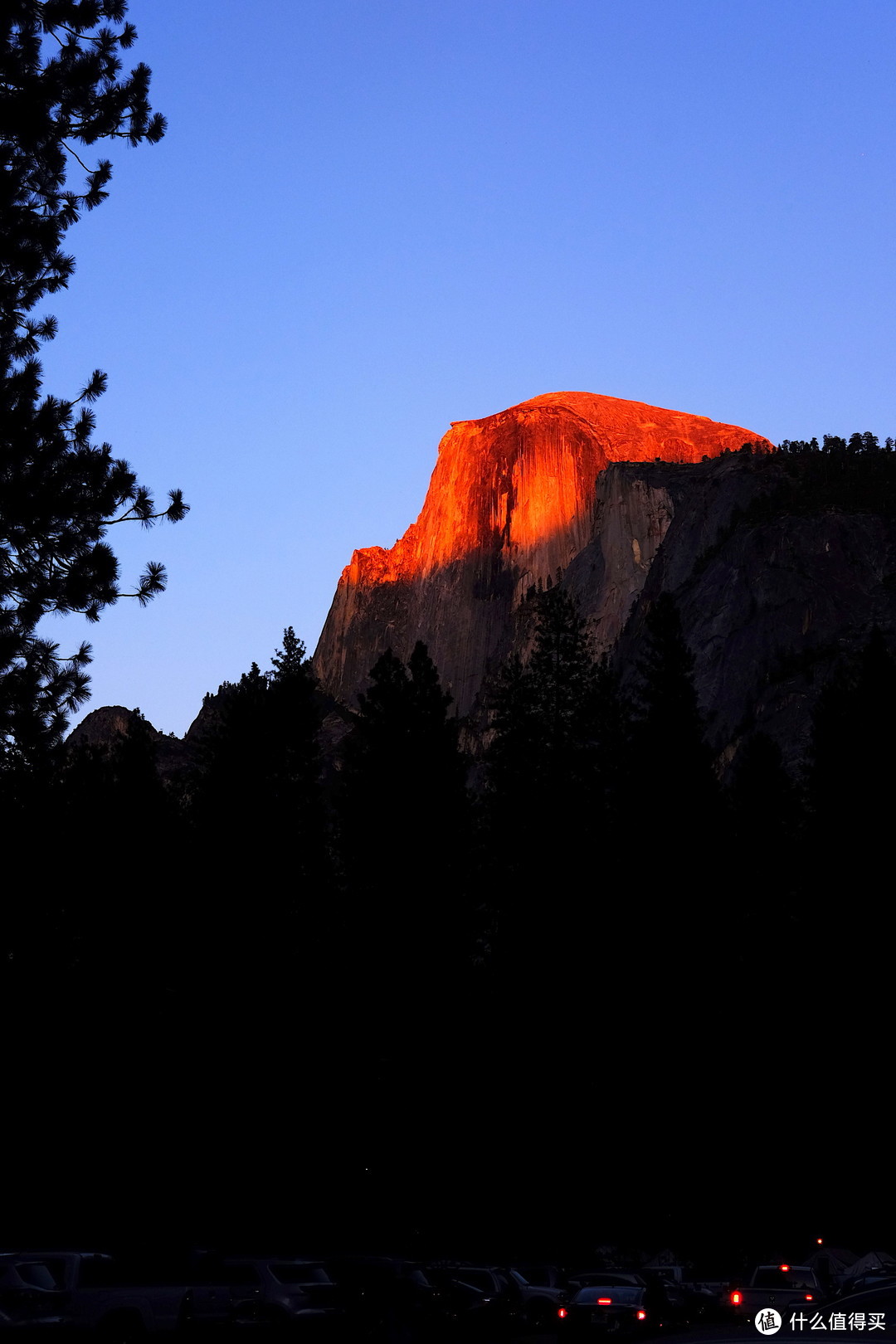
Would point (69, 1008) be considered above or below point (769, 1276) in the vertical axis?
above

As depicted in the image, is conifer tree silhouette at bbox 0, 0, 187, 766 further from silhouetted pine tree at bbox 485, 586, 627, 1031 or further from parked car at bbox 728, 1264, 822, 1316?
silhouetted pine tree at bbox 485, 586, 627, 1031

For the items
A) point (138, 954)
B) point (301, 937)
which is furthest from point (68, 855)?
point (301, 937)

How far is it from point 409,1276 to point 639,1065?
65.8 feet

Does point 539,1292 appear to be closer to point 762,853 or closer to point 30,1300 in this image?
point 30,1300

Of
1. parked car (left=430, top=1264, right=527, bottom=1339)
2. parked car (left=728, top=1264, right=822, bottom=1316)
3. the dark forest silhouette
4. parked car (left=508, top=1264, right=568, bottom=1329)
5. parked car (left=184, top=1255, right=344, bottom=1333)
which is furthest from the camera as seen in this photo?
the dark forest silhouette

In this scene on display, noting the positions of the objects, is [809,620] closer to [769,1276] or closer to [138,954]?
[138,954]

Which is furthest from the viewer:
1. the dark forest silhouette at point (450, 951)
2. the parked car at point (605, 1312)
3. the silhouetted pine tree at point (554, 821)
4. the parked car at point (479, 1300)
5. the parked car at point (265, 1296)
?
the silhouetted pine tree at point (554, 821)

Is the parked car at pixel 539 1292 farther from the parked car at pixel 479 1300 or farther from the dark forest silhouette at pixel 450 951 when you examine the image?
the dark forest silhouette at pixel 450 951

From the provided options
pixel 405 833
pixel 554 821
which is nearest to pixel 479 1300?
pixel 405 833

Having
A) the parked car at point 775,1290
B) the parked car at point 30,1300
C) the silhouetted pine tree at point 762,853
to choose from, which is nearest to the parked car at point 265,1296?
the parked car at point 30,1300

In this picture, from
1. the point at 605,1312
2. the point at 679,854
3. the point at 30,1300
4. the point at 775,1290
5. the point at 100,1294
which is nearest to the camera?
the point at 30,1300

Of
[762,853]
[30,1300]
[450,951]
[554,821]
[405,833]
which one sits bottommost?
[30,1300]

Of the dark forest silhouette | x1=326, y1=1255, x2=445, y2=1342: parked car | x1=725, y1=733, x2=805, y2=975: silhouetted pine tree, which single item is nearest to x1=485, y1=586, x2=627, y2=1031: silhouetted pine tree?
the dark forest silhouette

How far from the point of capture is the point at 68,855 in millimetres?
42969
